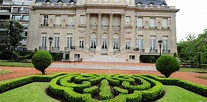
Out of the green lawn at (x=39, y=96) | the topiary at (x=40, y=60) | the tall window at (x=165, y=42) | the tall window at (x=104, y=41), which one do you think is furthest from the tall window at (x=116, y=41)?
the green lawn at (x=39, y=96)

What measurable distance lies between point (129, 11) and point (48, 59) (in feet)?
108

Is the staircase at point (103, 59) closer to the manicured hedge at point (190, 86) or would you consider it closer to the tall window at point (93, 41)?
the tall window at point (93, 41)

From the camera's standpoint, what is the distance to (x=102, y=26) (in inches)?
1688

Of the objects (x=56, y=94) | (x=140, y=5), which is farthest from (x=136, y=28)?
(x=56, y=94)

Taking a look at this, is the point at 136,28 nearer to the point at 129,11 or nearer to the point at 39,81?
the point at 129,11

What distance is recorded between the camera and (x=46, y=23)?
1757 inches

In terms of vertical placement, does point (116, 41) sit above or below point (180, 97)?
above

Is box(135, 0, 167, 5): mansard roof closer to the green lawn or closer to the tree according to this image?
the tree

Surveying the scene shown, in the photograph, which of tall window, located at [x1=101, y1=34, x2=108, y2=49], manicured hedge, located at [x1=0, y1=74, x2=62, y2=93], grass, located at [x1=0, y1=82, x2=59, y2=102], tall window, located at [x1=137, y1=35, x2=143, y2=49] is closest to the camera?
grass, located at [x1=0, y1=82, x2=59, y2=102]

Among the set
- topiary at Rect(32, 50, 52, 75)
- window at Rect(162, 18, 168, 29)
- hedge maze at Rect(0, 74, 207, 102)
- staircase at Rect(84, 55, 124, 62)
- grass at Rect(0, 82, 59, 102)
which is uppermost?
window at Rect(162, 18, 168, 29)

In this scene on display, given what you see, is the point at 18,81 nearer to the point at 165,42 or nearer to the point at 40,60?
the point at 40,60

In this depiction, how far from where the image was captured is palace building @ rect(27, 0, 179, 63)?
4184 centimetres

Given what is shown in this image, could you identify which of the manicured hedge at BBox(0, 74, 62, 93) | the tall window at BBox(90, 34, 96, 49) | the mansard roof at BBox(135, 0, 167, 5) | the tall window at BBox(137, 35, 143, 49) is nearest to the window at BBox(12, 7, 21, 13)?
the tall window at BBox(90, 34, 96, 49)

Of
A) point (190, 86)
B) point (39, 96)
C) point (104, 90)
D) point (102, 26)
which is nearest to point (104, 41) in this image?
point (102, 26)
